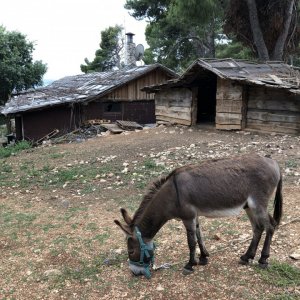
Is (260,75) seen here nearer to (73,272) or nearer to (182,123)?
(182,123)

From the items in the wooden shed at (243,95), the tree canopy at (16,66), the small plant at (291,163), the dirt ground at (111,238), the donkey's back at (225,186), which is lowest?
the dirt ground at (111,238)

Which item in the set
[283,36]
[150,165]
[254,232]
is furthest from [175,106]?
[254,232]

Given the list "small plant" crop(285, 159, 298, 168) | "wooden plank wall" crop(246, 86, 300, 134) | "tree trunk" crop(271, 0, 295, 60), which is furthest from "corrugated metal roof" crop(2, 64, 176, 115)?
"small plant" crop(285, 159, 298, 168)

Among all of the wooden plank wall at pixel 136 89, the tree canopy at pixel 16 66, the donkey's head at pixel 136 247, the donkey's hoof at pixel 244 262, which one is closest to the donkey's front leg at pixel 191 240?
the donkey's head at pixel 136 247

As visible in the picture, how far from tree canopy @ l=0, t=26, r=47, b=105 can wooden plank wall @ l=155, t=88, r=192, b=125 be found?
17153 millimetres

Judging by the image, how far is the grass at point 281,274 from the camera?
3.86m

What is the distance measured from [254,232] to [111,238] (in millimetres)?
2285

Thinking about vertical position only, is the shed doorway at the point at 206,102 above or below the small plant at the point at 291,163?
above

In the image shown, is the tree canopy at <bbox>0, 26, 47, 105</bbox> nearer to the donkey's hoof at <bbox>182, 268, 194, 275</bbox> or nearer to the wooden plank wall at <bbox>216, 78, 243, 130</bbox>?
the wooden plank wall at <bbox>216, 78, 243, 130</bbox>

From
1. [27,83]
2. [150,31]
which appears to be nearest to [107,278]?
[150,31]

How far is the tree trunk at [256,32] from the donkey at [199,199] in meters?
15.0

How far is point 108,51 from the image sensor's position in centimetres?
4431

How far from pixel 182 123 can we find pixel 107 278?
11.7 m

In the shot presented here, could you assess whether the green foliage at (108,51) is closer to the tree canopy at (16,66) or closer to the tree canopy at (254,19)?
the tree canopy at (16,66)
